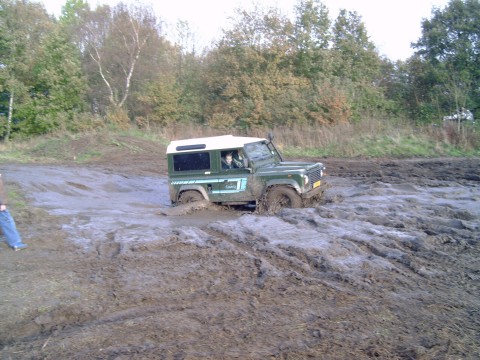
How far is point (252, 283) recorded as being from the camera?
6.72 m

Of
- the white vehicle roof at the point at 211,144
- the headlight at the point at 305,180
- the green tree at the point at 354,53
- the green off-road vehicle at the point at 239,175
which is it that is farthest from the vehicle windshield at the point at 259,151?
the green tree at the point at 354,53

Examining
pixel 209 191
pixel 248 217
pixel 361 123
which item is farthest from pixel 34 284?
pixel 361 123

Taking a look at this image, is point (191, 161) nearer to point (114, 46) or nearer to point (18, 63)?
point (18, 63)

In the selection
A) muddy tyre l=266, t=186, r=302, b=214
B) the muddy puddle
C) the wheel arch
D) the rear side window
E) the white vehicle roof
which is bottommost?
the muddy puddle

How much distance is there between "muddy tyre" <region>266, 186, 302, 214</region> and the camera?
468 inches

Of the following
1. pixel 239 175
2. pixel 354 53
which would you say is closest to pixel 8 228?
pixel 239 175

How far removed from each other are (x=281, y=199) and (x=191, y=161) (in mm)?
2629

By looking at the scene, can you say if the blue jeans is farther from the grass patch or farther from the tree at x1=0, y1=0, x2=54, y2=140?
the tree at x1=0, y1=0, x2=54, y2=140

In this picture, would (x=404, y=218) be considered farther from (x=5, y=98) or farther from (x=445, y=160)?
(x=5, y=98)

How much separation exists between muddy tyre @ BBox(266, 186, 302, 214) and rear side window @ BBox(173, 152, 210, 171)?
188 cm

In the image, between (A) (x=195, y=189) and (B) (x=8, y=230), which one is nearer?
(B) (x=8, y=230)

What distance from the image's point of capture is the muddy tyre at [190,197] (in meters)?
13.0

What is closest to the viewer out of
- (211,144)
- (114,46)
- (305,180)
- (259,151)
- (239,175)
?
(305,180)

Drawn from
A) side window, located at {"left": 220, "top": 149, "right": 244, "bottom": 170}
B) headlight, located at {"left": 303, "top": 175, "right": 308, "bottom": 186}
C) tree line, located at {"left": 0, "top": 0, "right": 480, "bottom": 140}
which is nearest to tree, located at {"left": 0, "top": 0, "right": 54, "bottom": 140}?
tree line, located at {"left": 0, "top": 0, "right": 480, "bottom": 140}
